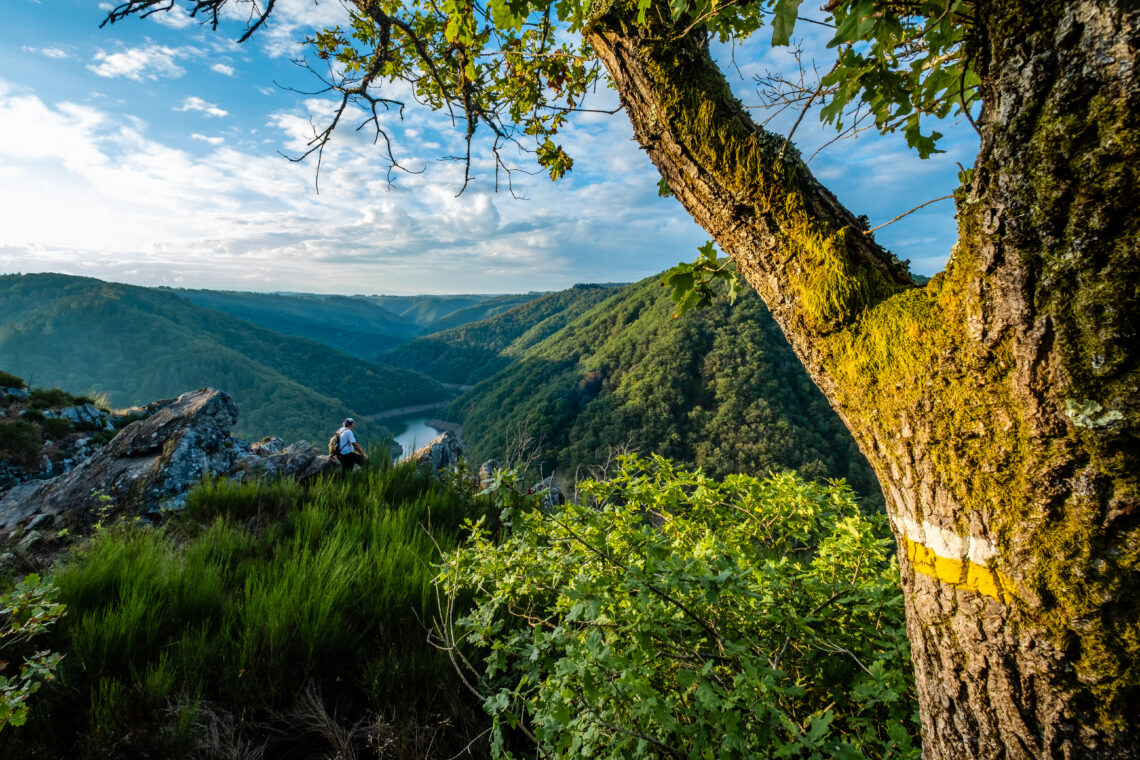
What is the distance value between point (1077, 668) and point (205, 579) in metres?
3.40

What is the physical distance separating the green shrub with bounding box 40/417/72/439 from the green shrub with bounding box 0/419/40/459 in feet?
1.94

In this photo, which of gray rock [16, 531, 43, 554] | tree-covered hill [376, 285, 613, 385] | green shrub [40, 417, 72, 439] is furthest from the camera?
tree-covered hill [376, 285, 613, 385]

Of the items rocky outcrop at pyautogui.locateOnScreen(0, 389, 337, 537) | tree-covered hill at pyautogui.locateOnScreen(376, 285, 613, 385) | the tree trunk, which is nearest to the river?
tree-covered hill at pyautogui.locateOnScreen(376, 285, 613, 385)

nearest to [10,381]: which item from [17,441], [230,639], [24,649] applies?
[17,441]

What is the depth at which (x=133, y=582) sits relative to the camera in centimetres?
238

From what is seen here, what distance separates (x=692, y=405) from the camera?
46781 millimetres

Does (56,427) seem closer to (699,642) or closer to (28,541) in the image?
(28,541)

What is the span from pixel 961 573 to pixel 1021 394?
437mm

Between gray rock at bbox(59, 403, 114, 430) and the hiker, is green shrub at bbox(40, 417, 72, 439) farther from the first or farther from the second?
the hiker

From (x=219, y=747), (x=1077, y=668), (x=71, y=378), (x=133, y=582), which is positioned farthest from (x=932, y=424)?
(x=71, y=378)

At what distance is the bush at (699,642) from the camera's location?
1.19 metres

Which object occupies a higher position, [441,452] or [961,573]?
[961,573]

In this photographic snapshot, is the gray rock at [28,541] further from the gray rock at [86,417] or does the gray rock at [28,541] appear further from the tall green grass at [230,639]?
the gray rock at [86,417]

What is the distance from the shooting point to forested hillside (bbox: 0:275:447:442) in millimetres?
67938
